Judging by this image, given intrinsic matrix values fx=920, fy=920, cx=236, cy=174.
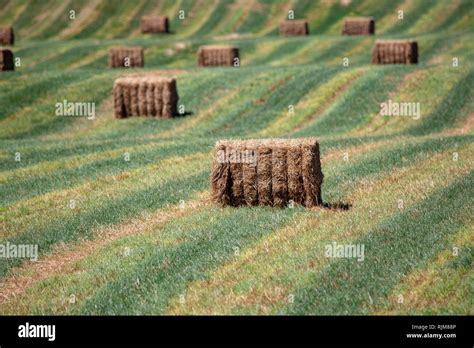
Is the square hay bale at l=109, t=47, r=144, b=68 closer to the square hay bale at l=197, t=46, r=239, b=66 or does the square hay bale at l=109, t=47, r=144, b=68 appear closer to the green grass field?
the green grass field

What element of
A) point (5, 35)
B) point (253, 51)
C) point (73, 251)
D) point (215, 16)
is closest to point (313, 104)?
point (253, 51)

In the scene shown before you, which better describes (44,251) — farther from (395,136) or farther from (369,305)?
(395,136)

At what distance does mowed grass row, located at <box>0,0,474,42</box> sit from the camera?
216ft

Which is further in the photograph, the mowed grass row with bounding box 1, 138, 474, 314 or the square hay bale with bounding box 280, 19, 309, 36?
the square hay bale with bounding box 280, 19, 309, 36

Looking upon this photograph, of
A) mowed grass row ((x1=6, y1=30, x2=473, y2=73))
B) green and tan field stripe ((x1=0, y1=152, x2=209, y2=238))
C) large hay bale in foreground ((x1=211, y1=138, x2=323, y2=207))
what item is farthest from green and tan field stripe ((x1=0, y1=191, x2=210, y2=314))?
mowed grass row ((x1=6, y1=30, x2=473, y2=73))

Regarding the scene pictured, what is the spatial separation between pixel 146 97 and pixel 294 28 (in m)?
28.1

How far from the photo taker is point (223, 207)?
20.3 meters

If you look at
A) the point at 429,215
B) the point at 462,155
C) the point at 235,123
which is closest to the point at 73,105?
the point at 235,123

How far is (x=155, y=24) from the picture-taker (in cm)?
6775

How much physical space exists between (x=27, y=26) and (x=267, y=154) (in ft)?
184

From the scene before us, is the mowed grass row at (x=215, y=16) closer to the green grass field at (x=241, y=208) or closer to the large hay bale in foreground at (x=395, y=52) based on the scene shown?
the green grass field at (x=241, y=208)

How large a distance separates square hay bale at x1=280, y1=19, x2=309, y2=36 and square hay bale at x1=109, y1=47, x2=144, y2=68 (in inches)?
629

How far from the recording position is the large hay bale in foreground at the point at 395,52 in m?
46.5

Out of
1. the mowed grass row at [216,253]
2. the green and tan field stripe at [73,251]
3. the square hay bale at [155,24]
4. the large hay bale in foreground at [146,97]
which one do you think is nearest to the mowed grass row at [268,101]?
the large hay bale in foreground at [146,97]
